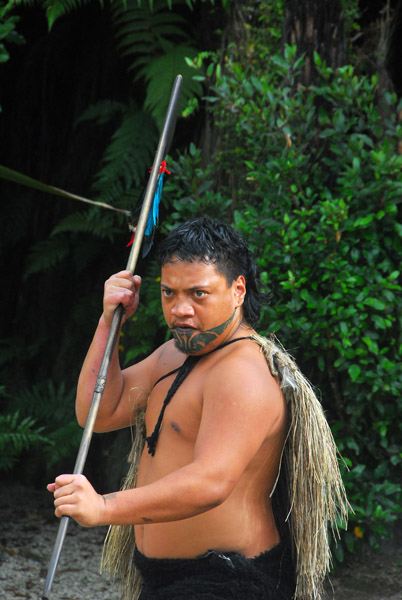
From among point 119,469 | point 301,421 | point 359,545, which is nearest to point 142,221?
point 301,421

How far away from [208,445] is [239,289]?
484 mm

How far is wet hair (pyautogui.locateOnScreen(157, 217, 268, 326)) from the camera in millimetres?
1954

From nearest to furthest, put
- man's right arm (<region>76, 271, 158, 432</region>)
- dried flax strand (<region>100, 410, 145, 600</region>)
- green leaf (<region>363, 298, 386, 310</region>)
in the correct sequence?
man's right arm (<region>76, 271, 158, 432</region>)
dried flax strand (<region>100, 410, 145, 600</region>)
green leaf (<region>363, 298, 386, 310</region>)

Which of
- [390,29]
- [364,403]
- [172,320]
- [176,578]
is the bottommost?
[176,578]

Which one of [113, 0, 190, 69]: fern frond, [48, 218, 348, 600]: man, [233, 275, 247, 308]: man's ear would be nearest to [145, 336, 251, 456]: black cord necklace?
[48, 218, 348, 600]: man

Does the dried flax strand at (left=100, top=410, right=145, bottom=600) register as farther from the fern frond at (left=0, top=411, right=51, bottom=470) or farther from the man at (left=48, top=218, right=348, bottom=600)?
the fern frond at (left=0, top=411, right=51, bottom=470)

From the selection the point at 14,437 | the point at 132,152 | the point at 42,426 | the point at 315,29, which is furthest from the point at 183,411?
the point at 42,426

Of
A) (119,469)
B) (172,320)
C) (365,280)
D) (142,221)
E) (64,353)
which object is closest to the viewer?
(172,320)

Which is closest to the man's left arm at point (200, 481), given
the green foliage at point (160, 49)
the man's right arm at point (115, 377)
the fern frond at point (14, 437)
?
the man's right arm at point (115, 377)

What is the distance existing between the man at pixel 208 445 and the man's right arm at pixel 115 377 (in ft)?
0.04

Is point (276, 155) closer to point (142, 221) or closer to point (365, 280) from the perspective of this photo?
point (365, 280)

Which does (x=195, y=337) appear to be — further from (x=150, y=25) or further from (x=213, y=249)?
(x=150, y=25)

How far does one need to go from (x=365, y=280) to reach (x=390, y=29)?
Answer: 1658 mm

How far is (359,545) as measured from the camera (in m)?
3.63
